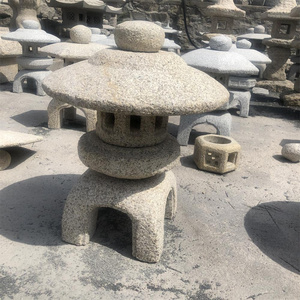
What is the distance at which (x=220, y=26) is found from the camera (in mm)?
10531

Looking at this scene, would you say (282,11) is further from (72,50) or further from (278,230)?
(278,230)

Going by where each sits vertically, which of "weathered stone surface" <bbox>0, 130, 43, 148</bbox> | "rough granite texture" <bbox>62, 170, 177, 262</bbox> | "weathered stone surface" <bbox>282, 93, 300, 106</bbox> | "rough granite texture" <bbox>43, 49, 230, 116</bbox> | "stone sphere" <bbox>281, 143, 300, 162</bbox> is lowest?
"weathered stone surface" <bbox>282, 93, 300, 106</bbox>

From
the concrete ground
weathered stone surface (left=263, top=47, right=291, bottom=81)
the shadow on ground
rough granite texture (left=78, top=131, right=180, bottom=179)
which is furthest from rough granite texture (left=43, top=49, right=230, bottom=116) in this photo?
weathered stone surface (left=263, top=47, right=291, bottom=81)

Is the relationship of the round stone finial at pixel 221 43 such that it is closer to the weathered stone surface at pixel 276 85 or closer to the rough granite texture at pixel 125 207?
the rough granite texture at pixel 125 207

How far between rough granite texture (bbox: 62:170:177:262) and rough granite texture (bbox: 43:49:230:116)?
2.58 feet

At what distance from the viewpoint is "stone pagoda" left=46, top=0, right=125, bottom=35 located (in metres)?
11.4

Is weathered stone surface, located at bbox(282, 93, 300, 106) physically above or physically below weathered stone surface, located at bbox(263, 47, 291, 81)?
below

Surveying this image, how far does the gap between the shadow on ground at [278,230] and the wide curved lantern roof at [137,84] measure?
4.59 feet

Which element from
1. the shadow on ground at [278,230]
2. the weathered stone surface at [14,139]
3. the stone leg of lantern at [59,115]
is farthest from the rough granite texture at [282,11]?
the weathered stone surface at [14,139]

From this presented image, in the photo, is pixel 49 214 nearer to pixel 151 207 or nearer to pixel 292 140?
pixel 151 207

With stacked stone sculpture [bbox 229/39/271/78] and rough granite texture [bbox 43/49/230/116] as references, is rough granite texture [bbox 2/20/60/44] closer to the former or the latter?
stacked stone sculpture [bbox 229/39/271/78]

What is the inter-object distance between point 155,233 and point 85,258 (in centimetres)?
60

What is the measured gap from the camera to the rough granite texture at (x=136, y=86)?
2.18 meters

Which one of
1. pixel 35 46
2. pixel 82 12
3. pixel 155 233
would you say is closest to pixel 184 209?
pixel 155 233
